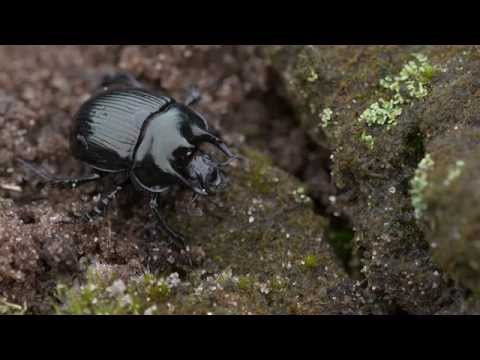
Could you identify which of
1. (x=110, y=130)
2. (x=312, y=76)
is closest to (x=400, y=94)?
(x=312, y=76)

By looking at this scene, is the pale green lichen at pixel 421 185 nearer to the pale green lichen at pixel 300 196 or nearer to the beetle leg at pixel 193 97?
the pale green lichen at pixel 300 196

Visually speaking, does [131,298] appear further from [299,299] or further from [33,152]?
[33,152]

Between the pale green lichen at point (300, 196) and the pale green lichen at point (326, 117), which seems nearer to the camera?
the pale green lichen at point (326, 117)

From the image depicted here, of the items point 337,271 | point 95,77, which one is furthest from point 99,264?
point 95,77

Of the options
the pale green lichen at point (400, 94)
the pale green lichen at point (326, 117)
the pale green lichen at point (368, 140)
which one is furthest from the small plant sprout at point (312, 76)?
the pale green lichen at point (368, 140)

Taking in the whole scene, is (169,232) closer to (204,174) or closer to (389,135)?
(204,174)

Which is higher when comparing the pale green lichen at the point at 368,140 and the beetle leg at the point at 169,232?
the pale green lichen at the point at 368,140

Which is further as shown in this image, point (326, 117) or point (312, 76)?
point (312, 76)
